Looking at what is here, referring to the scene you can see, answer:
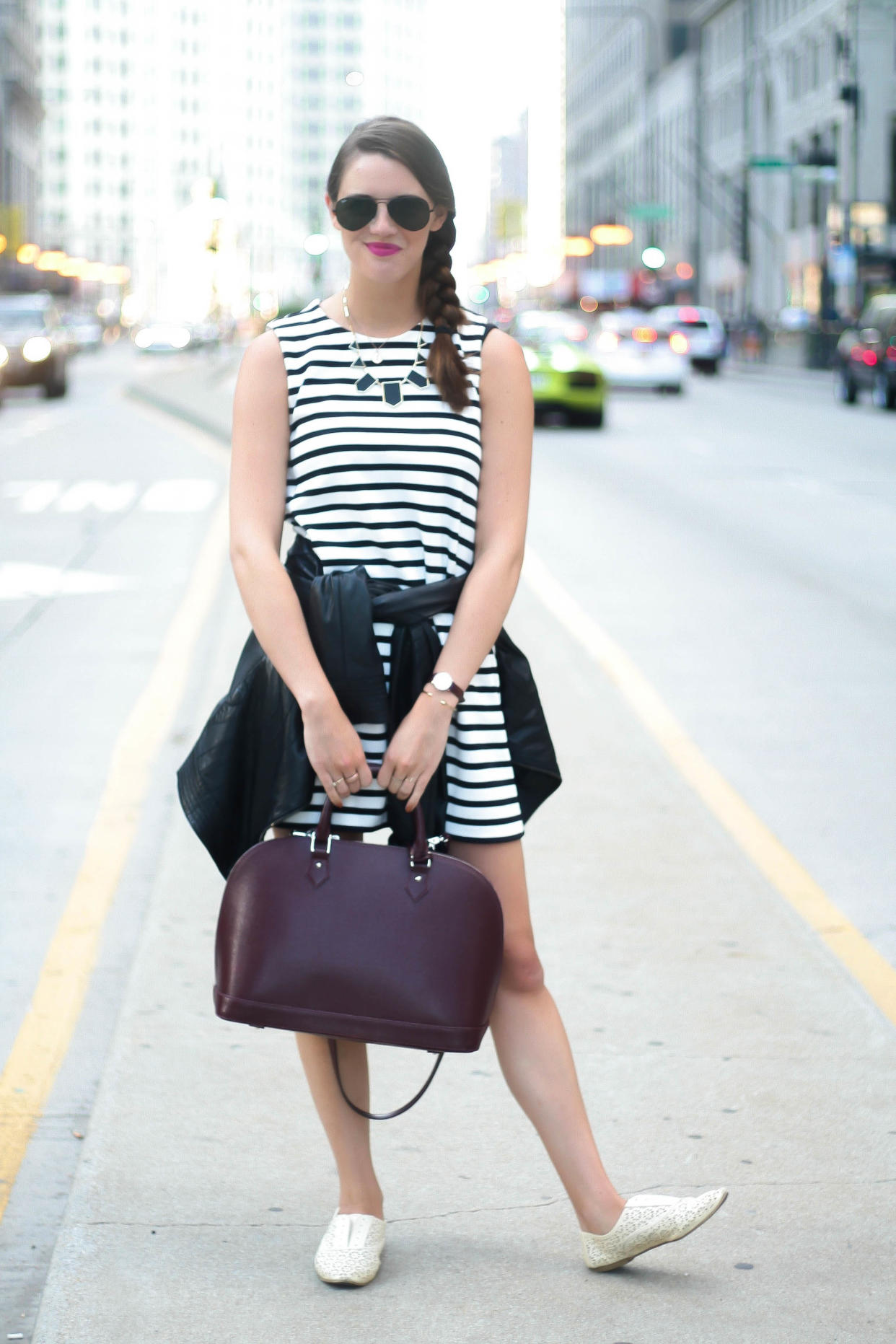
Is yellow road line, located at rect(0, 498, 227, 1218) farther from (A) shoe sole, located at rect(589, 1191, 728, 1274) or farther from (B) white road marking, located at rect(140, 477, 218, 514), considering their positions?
(B) white road marking, located at rect(140, 477, 218, 514)

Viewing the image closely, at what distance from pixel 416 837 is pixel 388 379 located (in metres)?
0.74

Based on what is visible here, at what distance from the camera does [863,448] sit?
2411 centimetres

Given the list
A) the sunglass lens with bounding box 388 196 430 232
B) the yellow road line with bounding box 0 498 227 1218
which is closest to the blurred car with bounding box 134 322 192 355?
the yellow road line with bounding box 0 498 227 1218

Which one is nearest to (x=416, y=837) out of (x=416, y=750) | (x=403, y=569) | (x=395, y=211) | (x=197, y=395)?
(x=416, y=750)

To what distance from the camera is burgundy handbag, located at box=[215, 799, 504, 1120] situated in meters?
2.93

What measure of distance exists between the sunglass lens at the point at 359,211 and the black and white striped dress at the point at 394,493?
16 cm

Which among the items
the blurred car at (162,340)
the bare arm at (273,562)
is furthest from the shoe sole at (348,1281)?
the blurred car at (162,340)

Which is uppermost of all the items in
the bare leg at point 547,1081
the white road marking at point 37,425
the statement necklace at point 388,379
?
the statement necklace at point 388,379

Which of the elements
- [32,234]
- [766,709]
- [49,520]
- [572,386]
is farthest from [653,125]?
[766,709]

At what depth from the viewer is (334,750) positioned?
2.94 meters

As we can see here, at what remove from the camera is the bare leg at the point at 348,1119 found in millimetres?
3215

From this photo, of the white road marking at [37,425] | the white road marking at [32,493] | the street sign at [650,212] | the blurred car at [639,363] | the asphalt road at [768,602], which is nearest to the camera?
the asphalt road at [768,602]

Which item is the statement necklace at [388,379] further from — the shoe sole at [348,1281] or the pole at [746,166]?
the pole at [746,166]

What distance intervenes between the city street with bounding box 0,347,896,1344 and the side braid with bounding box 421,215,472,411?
4.87 feet
